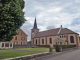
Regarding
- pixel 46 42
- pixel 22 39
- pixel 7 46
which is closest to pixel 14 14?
pixel 7 46

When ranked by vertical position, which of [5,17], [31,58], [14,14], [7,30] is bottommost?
[31,58]

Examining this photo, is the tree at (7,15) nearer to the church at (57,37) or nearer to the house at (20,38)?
the church at (57,37)

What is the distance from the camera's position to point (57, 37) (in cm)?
3894

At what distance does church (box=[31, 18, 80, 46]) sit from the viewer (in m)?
34.7

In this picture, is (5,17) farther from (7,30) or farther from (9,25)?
(7,30)

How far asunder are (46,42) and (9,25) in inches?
1627

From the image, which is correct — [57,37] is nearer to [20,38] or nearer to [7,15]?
[20,38]

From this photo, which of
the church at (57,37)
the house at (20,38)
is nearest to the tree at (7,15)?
the church at (57,37)

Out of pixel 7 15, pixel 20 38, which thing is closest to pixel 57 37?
pixel 20 38

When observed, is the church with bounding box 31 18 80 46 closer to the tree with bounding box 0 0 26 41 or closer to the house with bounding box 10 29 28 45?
the house with bounding box 10 29 28 45

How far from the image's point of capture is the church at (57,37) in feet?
114

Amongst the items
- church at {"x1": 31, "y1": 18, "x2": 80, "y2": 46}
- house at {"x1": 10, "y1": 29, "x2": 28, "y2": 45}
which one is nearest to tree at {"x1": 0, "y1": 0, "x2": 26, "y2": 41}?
church at {"x1": 31, "y1": 18, "x2": 80, "y2": 46}

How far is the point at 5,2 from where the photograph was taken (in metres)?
8.78

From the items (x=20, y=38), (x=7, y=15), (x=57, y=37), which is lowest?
(x=20, y=38)
